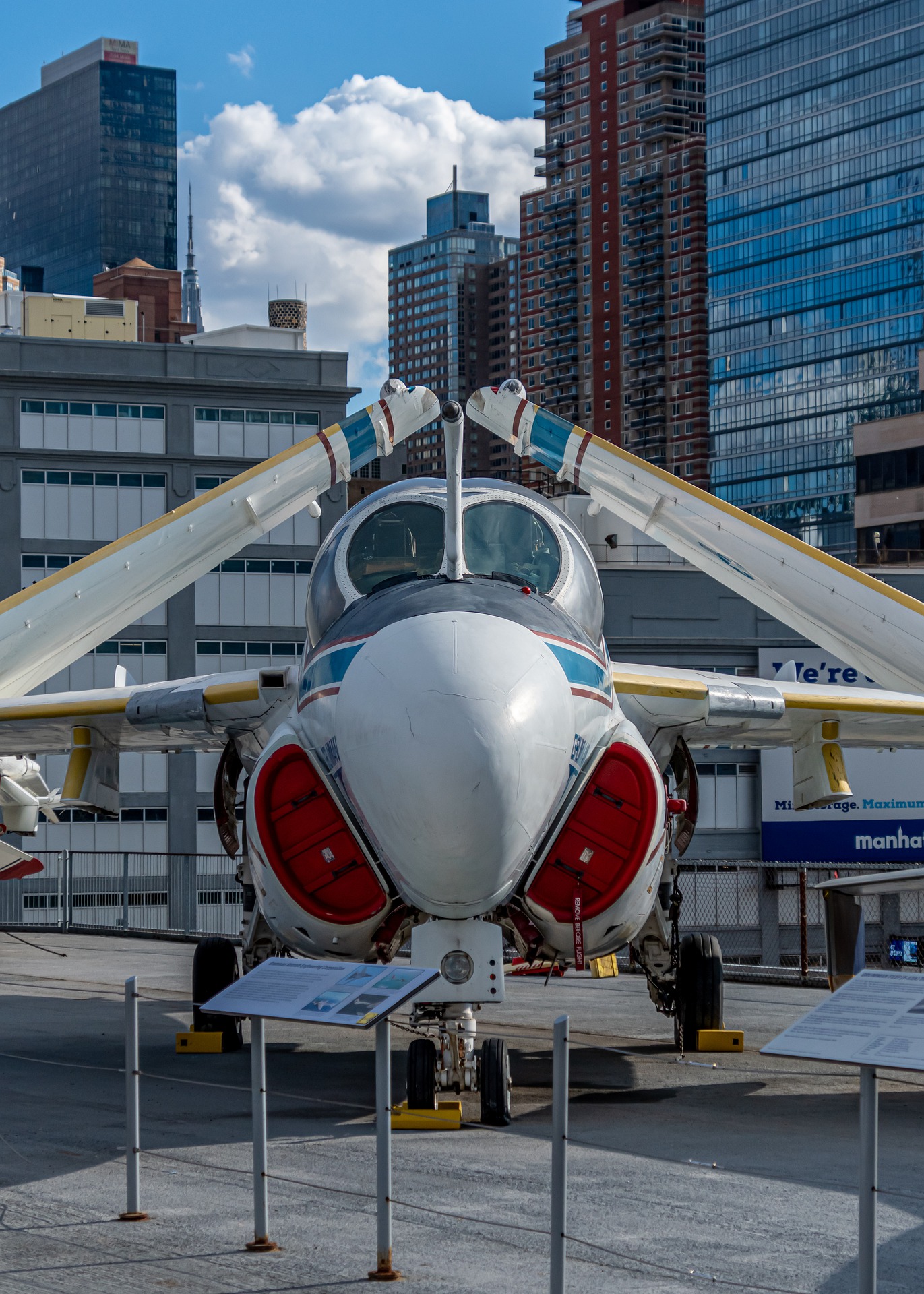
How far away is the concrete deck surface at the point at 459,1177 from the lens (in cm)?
750

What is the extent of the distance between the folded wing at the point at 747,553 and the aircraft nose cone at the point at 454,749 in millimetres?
3434

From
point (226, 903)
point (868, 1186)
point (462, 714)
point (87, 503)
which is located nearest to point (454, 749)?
point (462, 714)

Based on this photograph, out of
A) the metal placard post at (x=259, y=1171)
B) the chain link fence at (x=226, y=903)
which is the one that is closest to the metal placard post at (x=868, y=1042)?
the metal placard post at (x=259, y=1171)

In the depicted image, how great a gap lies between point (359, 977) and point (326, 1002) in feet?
0.85

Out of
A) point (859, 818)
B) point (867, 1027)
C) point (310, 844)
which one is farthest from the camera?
point (859, 818)

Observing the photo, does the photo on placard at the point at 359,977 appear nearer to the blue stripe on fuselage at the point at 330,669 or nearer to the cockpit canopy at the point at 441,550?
the blue stripe on fuselage at the point at 330,669

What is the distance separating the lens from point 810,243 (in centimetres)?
16388

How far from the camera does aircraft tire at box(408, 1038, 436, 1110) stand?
1067cm

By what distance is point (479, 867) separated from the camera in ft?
32.3

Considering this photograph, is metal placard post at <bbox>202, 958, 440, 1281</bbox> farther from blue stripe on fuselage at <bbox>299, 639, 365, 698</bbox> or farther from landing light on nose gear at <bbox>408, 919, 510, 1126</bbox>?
blue stripe on fuselage at <bbox>299, 639, 365, 698</bbox>

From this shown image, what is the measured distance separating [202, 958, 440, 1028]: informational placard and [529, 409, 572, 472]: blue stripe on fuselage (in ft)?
20.8

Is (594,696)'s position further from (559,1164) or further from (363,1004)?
(559,1164)

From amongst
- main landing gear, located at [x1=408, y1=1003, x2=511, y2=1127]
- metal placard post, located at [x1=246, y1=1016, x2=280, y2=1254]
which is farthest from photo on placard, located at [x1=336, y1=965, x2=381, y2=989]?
main landing gear, located at [x1=408, y1=1003, x2=511, y2=1127]

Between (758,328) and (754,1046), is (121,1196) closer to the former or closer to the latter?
(754,1046)
